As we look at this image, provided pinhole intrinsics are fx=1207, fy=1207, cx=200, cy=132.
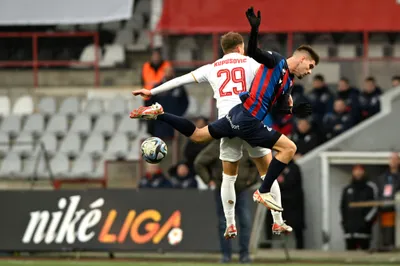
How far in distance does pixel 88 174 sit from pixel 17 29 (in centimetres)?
535

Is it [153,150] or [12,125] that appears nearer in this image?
[153,150]

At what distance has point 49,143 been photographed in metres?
23.6

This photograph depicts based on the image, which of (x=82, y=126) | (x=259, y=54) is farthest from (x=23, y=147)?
(x=259, y=54)

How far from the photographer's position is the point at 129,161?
891 inches

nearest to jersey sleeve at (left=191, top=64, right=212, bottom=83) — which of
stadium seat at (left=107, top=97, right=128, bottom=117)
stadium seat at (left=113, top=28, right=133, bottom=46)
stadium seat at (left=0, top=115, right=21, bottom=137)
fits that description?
stadium seat at (left=107, top=97, right=128, bottom=117)

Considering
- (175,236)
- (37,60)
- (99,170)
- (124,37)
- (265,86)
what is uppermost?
(124,37)

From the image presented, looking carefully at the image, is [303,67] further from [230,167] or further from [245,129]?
[230,167]

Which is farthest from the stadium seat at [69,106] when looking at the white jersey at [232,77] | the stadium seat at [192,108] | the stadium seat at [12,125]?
the white jersey at [232,77]

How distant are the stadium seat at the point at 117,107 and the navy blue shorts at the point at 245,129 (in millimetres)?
10575

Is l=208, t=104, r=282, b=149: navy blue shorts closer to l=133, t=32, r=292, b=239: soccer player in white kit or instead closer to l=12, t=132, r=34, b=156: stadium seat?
l=133, t=32, r=292, b=239: soccer player in white kit

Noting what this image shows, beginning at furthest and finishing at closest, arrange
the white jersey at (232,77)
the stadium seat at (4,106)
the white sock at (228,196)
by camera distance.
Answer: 1. the stadium seat at (4,106)
2. the white sock at (228,196)
3. the white jersey at (232,77)

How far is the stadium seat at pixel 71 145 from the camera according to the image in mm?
23391

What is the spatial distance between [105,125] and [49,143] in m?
1.15

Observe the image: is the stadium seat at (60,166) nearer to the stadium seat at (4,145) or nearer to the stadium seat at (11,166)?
the stadium seat at (11,166)
